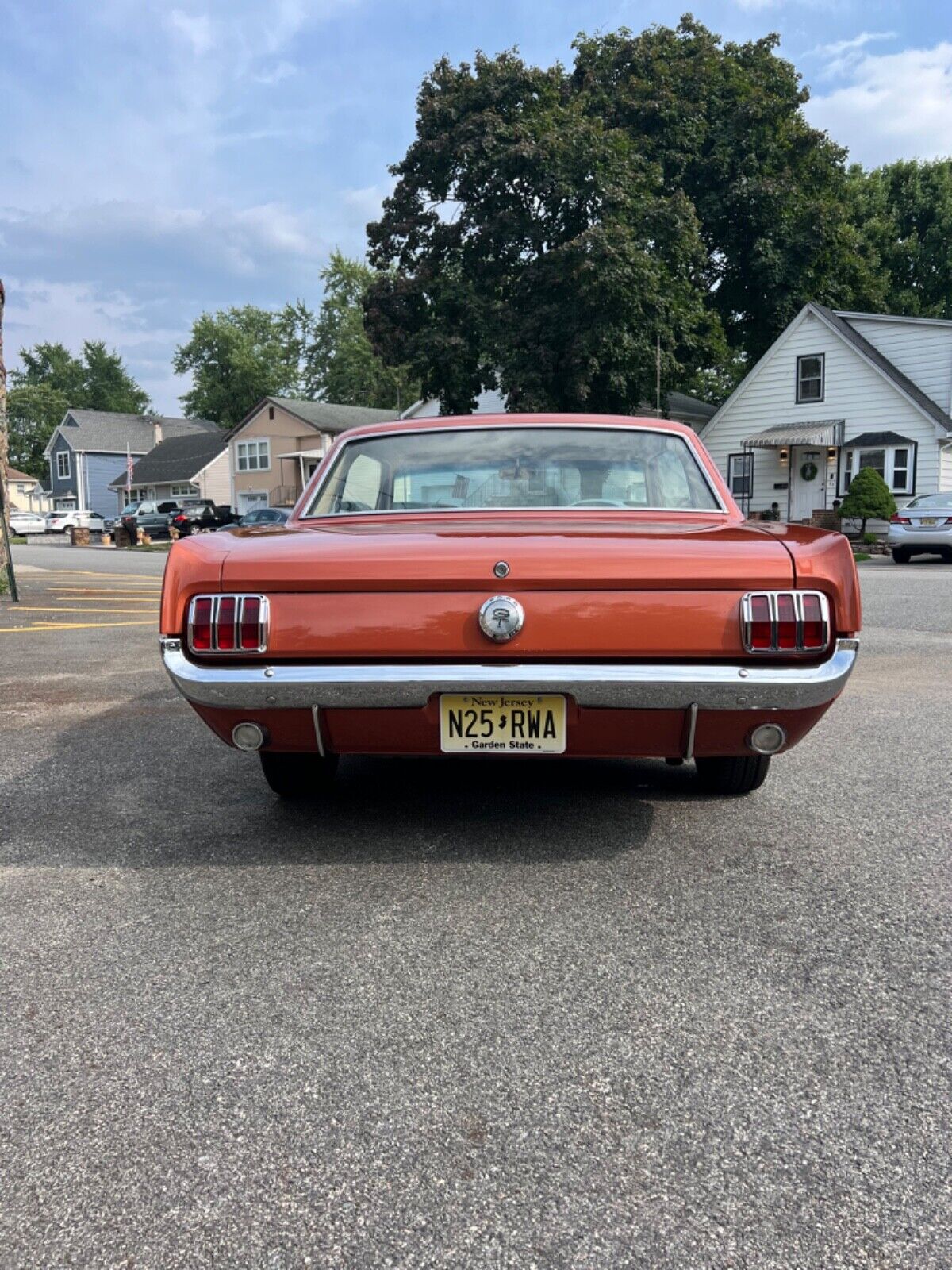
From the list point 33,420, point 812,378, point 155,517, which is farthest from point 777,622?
point 33,420

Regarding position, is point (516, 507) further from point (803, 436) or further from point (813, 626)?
point (803, 436)

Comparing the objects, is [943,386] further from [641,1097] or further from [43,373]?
[43,373]

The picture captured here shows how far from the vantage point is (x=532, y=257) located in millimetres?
30812

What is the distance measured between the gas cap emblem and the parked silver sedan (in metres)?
16.1

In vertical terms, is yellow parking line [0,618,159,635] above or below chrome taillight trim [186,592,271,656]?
below

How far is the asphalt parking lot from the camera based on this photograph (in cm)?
176

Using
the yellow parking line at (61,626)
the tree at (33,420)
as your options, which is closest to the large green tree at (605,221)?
the yellow parking line at (61,626)

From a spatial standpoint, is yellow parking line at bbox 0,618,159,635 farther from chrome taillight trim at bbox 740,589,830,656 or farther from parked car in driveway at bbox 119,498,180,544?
parked car in driveway at bbox 119,498,180,544

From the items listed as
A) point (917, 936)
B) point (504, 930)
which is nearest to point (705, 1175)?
point (504, 930)

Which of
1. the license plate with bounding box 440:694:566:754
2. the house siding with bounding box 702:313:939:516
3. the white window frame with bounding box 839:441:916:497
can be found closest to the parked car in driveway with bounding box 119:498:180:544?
the house siding with bounding box 702:313:939:516

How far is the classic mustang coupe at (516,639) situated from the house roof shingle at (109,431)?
229ft

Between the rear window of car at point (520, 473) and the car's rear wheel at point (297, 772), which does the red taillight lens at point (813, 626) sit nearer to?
the rear window of car at point (520, 473)

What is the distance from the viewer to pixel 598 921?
2.96 meters

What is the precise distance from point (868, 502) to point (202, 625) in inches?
911
